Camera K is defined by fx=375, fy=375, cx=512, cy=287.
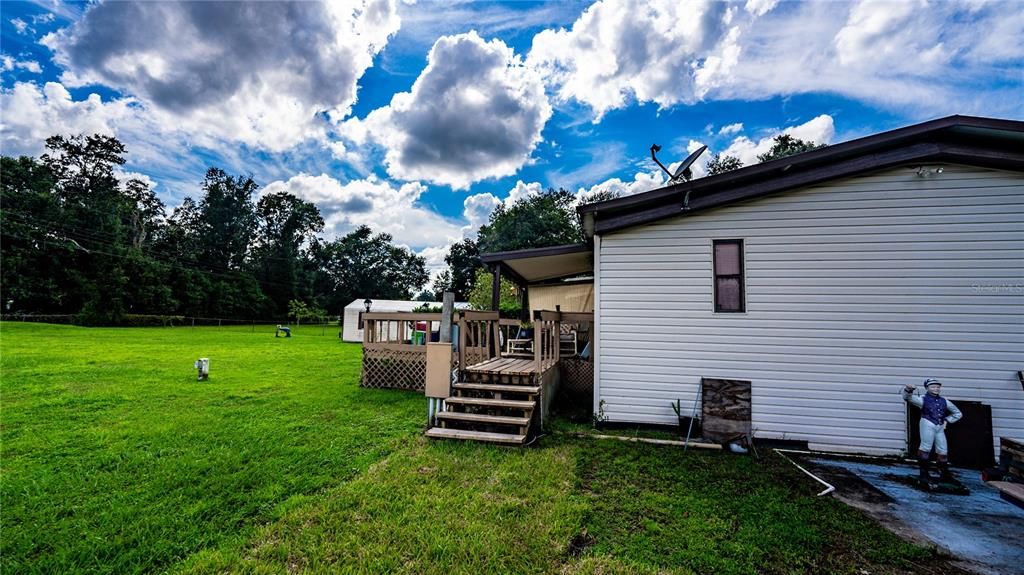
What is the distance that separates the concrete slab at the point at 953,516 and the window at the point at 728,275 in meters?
2.24

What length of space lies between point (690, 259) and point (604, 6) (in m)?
6.75

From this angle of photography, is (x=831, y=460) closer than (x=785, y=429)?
Yes

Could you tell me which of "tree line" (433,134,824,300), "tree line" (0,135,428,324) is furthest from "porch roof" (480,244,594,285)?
"tree line" (0,135,428,324)

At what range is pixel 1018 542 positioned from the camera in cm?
291

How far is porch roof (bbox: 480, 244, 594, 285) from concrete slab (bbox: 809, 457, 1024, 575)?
4.55 metres

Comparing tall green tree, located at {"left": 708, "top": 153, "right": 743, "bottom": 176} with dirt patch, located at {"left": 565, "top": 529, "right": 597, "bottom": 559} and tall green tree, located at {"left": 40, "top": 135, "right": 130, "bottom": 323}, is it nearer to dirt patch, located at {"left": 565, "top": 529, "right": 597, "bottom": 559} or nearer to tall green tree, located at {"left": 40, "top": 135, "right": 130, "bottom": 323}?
dirt patch, located at {"left": 565, "top": 529, "right": 597, "bottom": 559}

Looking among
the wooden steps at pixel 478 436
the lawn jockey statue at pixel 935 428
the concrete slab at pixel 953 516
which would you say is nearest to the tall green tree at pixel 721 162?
the lawn jockey statue at pixel 935 428

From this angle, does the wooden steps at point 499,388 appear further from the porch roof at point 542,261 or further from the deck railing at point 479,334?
the porch roof at point 542,261

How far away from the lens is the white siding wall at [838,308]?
190 inches

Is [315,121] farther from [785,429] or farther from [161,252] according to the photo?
[161,252]

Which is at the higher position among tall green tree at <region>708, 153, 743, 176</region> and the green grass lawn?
tall green tree at <region>708, 153, 743, 176</region>

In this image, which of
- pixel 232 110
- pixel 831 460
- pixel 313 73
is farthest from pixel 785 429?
pixel 232 110

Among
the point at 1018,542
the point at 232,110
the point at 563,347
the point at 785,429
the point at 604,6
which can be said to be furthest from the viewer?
the point at 232,110

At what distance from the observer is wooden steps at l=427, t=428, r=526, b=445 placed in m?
4.83
